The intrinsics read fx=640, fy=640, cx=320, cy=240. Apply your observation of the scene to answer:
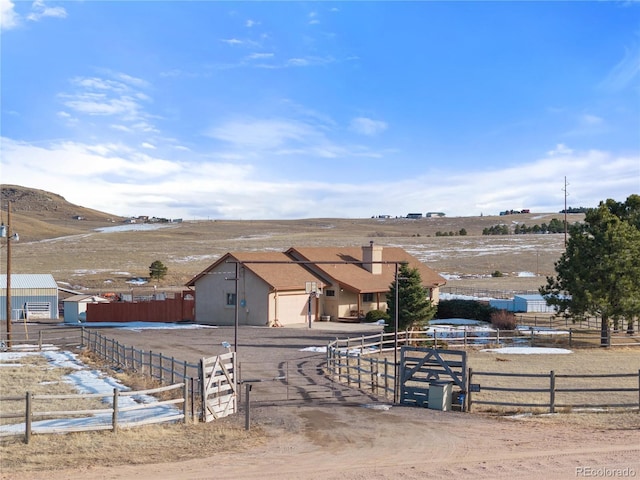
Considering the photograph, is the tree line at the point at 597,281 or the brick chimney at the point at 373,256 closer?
the tree line at the point at 597,281

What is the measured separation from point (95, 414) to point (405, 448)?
791 centimetres

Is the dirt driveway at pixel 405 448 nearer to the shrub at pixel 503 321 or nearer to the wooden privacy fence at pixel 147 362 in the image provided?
the wooden privacy fence at pixel 147 362

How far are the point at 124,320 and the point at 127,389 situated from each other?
29.4 metres

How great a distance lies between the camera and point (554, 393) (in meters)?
19.4

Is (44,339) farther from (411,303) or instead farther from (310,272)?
(411,303)

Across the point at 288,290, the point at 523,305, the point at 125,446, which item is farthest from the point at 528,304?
the point at 125,446

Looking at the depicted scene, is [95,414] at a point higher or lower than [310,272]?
lower

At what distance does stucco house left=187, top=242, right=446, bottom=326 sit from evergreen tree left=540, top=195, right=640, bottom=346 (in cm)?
1395

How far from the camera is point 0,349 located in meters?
35.7

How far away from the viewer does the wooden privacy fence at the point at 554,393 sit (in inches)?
744

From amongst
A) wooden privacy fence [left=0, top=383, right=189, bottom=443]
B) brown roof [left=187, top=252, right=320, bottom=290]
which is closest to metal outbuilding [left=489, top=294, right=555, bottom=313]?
brown roof [left=187, top=252, right=320, bottom=290]

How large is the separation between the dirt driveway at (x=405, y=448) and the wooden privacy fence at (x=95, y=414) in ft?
6.68

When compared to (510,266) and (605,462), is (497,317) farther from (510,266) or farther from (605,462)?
(510,266)

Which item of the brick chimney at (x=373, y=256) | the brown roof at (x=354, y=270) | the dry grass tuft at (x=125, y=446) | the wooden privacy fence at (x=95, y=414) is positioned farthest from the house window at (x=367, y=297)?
the dry grass tuft at (x=125, y=446)
